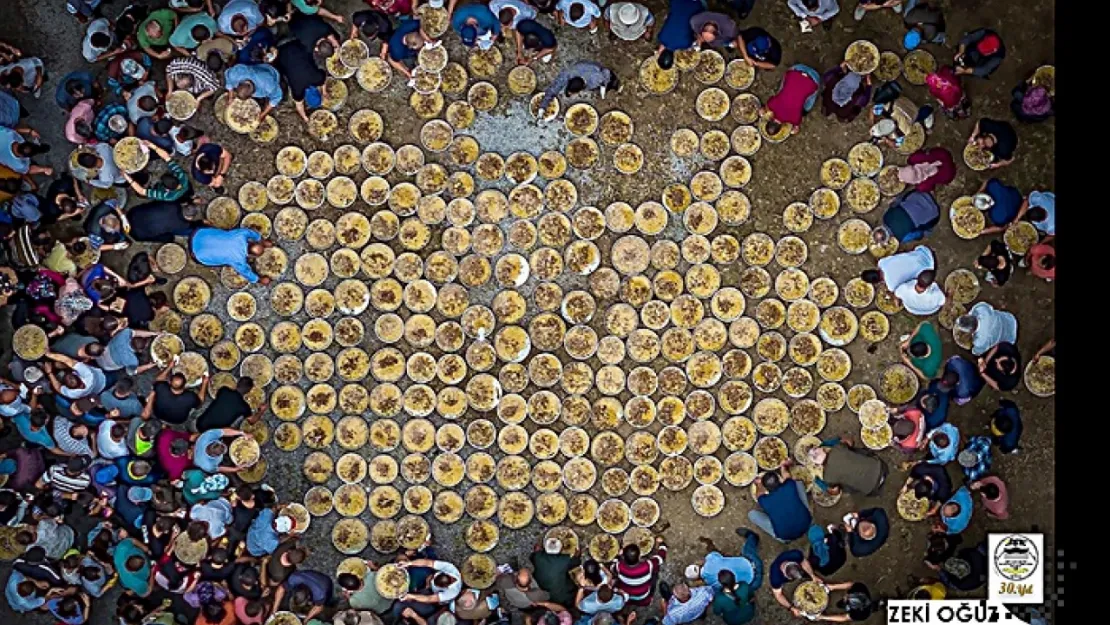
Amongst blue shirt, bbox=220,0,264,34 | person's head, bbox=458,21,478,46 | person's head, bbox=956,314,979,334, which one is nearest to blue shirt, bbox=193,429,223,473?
blue shirt, bbox=220,0,264,34

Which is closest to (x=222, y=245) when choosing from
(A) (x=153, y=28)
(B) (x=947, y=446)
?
(A) (x=153, y=28)

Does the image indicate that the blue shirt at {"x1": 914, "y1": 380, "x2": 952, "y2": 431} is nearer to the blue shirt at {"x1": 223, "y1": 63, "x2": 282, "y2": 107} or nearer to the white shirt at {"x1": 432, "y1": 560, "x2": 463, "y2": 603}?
the white shirt at {"x1": 432, "y1": 560, "x2": 463, "y2": 603}

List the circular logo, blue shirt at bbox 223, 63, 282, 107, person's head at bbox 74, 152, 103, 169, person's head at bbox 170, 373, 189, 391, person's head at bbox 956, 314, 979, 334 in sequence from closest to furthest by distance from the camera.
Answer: person's head at bbox 74, 152, 103, 169
person's head at bbox 170, 373, 189, 391
blue shirt at bbox 223, 63, 282, 107
person's head at bbox 956, 314, 979, 334
the circular logo

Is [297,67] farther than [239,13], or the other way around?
[297,67]

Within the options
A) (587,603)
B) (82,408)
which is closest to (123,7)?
(82,408)

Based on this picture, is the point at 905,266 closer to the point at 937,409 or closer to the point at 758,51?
the point at 937,409
